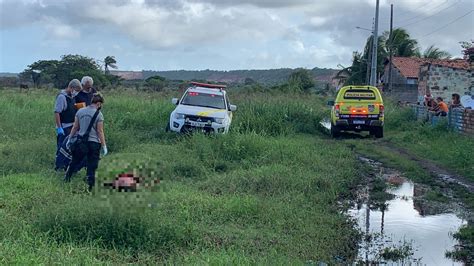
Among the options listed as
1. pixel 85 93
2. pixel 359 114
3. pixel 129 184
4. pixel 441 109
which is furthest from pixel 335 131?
pixel 129 184

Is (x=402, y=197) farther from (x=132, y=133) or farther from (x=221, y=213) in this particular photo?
(x=132, y=133)

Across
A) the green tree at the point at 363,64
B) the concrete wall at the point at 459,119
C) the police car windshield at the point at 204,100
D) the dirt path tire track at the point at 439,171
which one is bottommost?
the dirt path tire track at the point at 439,171

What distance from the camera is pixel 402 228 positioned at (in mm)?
8109

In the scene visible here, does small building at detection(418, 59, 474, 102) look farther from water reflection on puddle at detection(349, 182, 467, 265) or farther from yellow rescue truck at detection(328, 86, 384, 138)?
water reflection on puddle at detection(349, 182, 467, 265)

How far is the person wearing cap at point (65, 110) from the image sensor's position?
10.5 meters

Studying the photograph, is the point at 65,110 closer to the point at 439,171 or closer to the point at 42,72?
the point at 439,171

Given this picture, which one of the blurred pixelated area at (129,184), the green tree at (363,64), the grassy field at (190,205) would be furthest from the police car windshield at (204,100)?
the green tree at (363,64)

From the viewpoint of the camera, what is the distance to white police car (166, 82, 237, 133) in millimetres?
15867

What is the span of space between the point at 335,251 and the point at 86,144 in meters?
4.45

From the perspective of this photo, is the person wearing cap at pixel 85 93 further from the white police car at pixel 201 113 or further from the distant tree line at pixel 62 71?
the distant tree line at pixel 62 71

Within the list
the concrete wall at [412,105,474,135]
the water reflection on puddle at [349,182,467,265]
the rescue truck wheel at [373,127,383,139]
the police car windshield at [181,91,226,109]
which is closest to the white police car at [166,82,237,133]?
the police car windshield at [181,91,226,109]

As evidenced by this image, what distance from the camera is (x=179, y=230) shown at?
639cm

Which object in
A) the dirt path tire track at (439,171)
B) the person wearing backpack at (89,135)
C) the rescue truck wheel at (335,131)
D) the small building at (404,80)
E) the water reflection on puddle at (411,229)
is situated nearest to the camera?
the water reflection on puddle at (411,229)

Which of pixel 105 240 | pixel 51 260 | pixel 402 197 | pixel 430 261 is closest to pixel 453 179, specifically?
pixel 402 197
